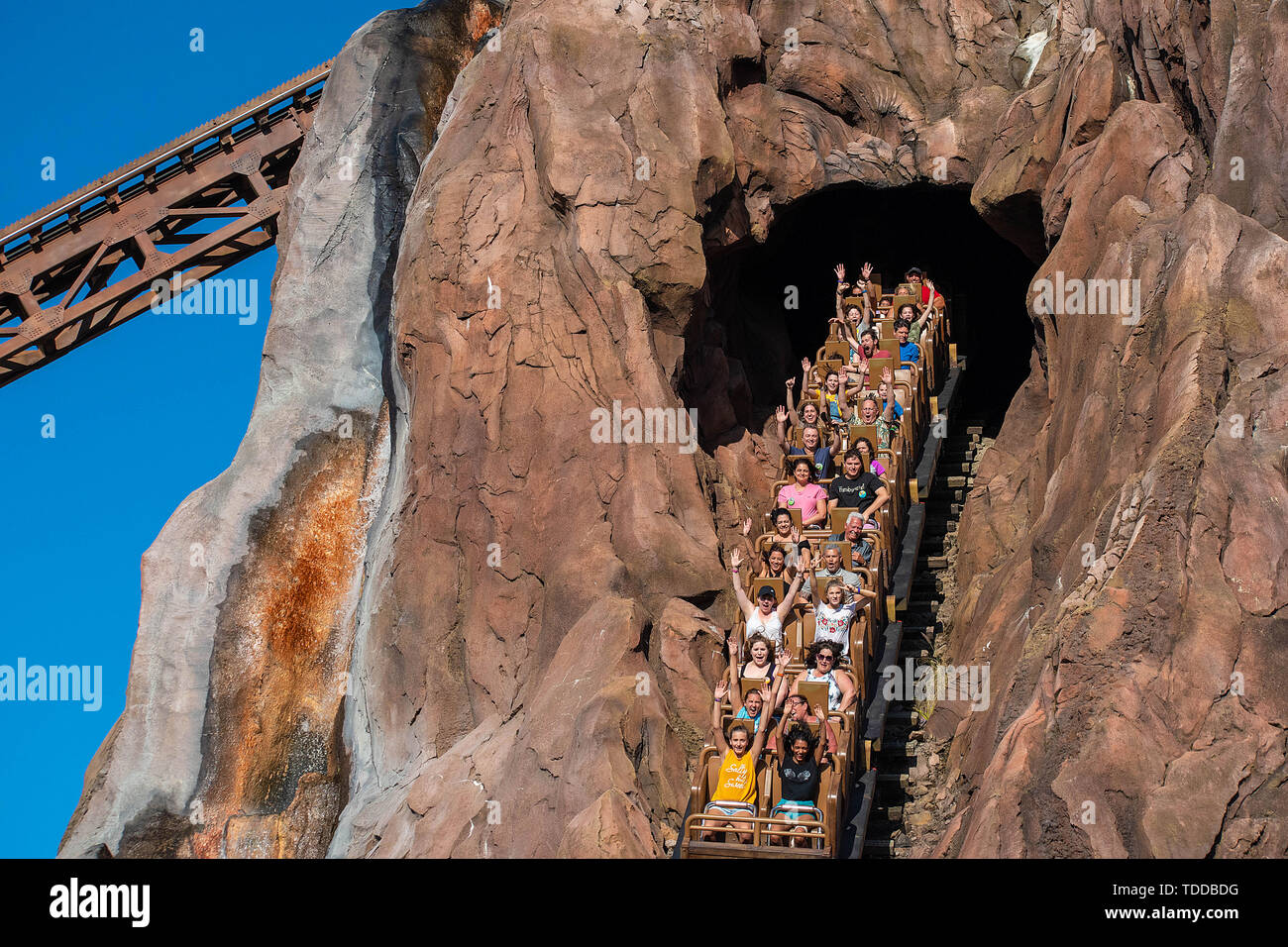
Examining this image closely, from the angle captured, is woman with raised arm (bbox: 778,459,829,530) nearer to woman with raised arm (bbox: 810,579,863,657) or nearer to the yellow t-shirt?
woman with raised arm (bbox: 810,579,863,657)

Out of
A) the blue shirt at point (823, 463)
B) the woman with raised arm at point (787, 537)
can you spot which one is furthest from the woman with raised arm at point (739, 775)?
the blue shirt at point (823, 463)

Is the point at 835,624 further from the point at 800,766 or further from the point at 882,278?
the point at 882,278

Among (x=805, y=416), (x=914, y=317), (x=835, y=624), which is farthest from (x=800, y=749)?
(x=914, y=317)

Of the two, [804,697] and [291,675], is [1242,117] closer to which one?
[804,697]

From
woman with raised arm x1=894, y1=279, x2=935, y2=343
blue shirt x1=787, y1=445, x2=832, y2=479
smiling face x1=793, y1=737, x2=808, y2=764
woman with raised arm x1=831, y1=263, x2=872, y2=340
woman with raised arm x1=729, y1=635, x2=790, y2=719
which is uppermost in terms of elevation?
woman with raised arm x1=831, y1=263, x2=872, y2=340

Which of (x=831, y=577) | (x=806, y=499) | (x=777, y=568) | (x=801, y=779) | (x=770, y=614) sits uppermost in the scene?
(x=806, y=499)

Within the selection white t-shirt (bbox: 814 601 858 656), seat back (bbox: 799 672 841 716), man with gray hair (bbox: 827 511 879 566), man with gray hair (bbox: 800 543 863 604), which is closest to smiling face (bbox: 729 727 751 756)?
seat back (bbox: 799 672 841 716)
